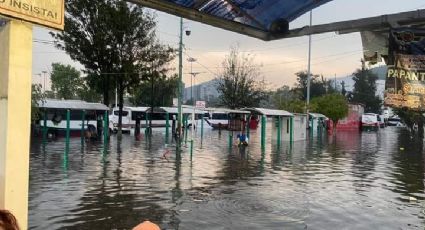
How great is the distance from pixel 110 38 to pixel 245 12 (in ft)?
94.9

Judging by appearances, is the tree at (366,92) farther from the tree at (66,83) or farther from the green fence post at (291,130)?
the green fence post at (291,130)

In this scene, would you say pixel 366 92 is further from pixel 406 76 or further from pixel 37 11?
pixel 37 11

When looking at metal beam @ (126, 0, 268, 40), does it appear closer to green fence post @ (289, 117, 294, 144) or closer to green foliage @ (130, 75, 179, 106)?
green fence post @ (289, 117, 294, 144)

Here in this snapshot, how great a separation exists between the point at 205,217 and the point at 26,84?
6008 millimetres

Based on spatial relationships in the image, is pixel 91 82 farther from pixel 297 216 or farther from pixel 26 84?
pixel 26 84

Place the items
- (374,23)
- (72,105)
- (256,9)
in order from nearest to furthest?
(374,23)
(256,9)
(72,105)

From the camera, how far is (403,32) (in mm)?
5277

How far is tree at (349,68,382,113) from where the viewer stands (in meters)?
98.2

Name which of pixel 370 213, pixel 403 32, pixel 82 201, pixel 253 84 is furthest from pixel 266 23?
pixel 253 84

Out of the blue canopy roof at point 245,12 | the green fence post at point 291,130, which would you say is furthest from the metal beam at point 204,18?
the green fence post at point 291,130

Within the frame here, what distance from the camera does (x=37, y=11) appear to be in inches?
159

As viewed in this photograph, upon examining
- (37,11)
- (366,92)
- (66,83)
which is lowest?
(37,11)

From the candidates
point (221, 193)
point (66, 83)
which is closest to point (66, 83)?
point (66, 83)

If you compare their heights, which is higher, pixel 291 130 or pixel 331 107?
pixel 331 107
